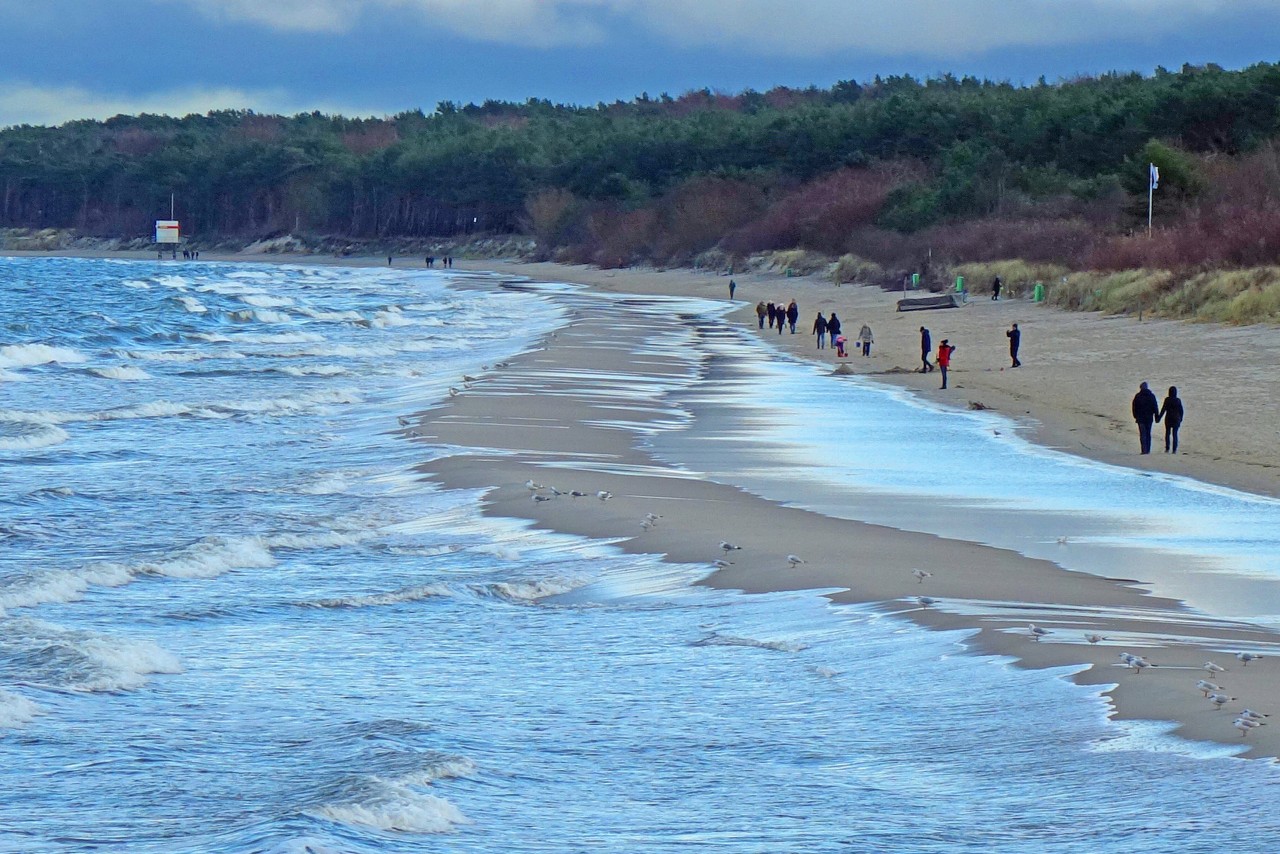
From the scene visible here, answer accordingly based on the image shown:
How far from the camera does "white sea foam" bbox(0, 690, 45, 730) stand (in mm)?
8648

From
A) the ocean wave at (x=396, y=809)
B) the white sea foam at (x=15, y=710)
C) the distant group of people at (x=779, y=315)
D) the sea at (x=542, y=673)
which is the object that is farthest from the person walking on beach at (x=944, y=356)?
the ocean wave at (x=396, y=809)

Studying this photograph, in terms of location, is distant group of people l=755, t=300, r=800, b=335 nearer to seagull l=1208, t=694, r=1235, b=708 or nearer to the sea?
the sea

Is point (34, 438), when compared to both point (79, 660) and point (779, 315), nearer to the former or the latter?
point (79, 660)

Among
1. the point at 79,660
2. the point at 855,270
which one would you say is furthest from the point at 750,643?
the point at 855,270

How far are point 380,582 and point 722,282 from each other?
67995 mm

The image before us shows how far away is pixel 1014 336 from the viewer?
103 feet

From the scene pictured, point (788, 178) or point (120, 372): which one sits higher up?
point (788, 178)

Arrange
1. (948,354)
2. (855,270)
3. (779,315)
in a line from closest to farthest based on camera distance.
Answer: (948,354) → (779,315) → (855,270)

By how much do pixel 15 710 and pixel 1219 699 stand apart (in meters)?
6.71

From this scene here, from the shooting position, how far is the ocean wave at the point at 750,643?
10.4 meters

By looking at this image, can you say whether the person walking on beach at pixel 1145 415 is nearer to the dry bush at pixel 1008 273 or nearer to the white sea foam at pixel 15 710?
the white sea foam at pixel 15 710

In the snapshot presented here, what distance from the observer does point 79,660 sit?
9.81 meters

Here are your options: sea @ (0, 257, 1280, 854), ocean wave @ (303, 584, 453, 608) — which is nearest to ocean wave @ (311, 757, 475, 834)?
sea @ (0, 257, 1280, 854)

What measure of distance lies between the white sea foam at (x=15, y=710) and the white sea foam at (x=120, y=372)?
2791cm
